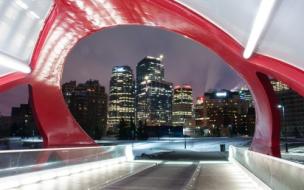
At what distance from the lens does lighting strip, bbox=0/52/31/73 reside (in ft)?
53.8

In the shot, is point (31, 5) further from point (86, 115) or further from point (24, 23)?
point (86, 115)

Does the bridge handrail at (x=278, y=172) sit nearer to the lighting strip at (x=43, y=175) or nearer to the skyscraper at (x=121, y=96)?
the lighting strip at (x=43, y=175)

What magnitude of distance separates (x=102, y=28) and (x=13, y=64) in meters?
6.30

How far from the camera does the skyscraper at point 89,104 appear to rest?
143750mm

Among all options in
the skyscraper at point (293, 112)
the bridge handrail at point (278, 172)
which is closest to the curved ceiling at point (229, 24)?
the bridge handrail at point (278, 172)

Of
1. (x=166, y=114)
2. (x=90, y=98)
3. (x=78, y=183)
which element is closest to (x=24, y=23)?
(x=78, y=183)

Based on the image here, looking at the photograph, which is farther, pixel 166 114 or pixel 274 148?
pixel 166 114

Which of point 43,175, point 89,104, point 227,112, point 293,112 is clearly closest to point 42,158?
point 43,175

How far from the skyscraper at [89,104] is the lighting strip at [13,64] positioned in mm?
111538

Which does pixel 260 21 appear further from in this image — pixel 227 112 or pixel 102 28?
pixel 227 112

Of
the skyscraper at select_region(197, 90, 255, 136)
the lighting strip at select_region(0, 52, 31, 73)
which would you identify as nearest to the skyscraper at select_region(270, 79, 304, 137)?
the skyscraper at select_region(197, 90, 255, 136)

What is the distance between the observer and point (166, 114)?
7579 inches

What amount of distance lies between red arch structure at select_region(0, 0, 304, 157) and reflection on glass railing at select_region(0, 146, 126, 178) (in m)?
4.45

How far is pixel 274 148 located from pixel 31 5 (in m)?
11.8
